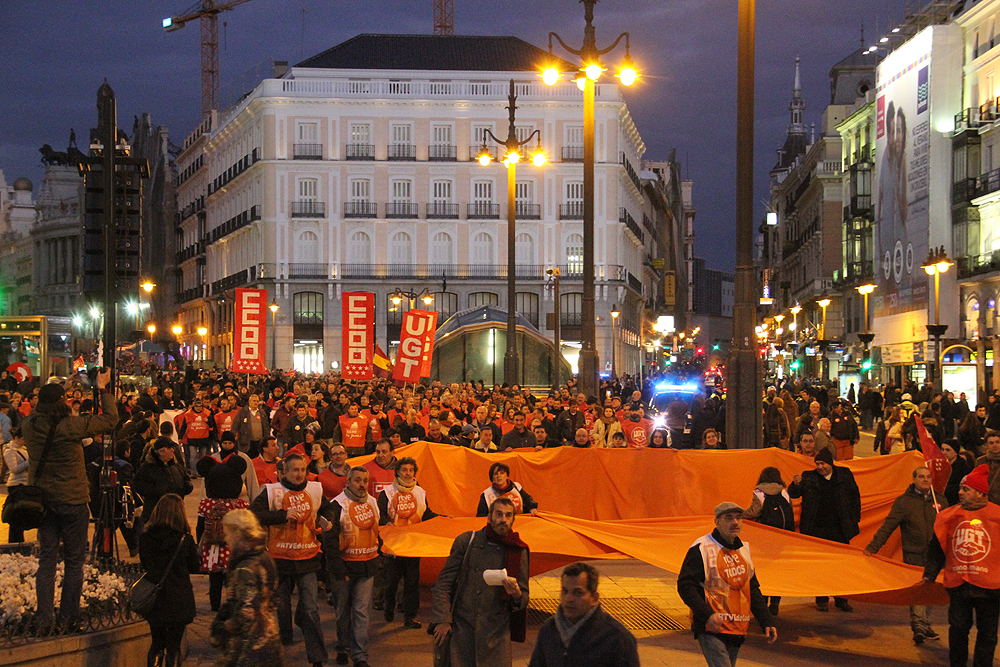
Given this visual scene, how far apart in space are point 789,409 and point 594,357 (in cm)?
455

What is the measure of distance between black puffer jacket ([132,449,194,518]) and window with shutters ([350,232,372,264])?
56612 millimetres

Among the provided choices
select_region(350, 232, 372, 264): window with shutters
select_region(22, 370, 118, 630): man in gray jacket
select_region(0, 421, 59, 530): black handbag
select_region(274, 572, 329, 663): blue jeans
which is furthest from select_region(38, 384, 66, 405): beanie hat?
select_region(350, 232, 372, 264): window with shutters

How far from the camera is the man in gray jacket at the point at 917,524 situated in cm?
978

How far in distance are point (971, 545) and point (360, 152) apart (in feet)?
201

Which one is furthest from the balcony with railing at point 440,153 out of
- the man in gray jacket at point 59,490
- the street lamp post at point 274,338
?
the man in gray jacket at point 59,490

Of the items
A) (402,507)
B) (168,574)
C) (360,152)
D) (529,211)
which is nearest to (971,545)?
(402,507)

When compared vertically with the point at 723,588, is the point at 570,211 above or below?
above

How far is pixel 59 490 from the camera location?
7891mm

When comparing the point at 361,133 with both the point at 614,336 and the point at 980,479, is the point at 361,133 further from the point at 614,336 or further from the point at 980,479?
the point at 980,479

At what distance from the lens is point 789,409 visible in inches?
874

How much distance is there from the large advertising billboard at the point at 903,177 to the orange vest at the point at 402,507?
1556 inches

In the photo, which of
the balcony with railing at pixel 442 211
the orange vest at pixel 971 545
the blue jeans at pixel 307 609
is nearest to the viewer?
the orange vest at pixel 971 545

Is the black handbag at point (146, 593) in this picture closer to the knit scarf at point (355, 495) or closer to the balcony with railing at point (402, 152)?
the knit scarf at point (355, 495)

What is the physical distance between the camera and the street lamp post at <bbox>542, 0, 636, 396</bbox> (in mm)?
17922
